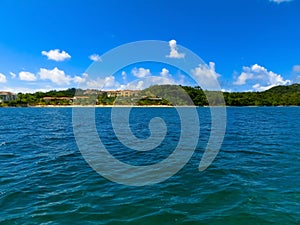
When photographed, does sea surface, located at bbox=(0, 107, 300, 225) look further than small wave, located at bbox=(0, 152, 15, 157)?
No

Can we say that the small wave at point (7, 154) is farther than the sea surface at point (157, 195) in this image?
Yes

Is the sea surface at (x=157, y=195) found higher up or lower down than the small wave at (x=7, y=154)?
higher up

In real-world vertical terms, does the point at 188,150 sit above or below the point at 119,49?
below

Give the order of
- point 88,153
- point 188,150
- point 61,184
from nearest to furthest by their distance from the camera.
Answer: point 61,184 → point 88,153 → point 188,150

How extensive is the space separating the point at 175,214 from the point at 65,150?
1423cm

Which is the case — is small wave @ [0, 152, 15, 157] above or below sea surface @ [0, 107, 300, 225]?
below

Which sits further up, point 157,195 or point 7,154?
point 157,195

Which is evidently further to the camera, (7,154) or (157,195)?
(7,154)

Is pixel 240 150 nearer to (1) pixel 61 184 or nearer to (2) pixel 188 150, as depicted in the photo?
(2) pixel 188 150

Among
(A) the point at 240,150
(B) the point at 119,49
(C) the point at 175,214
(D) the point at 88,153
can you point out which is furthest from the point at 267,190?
(D) the point at 88,153

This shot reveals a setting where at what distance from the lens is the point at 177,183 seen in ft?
38.1

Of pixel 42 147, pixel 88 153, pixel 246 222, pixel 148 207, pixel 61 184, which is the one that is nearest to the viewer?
pixel 246 222

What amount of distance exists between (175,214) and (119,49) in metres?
6.26

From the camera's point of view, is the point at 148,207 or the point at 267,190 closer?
the point at 148,207
